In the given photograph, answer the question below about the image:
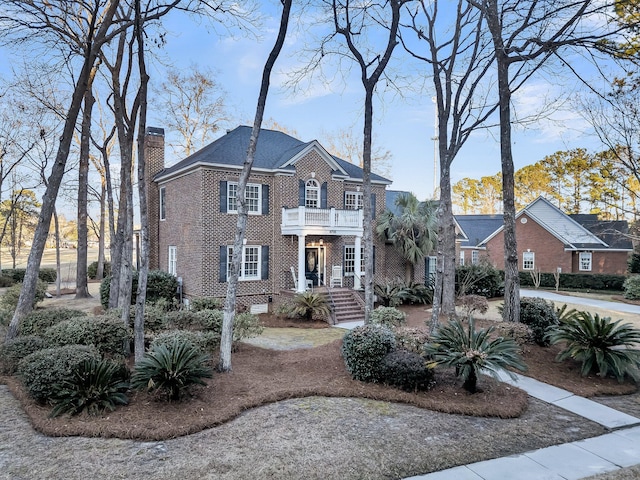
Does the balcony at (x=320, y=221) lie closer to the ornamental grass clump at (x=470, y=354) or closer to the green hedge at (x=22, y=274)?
the ornamental grass clump at (x=470, y=354)

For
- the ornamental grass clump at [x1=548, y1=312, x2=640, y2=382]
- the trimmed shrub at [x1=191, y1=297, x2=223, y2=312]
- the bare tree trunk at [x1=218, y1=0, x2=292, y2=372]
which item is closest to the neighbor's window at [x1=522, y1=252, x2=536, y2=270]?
the ornamental grass clump at [x1=548, y1=312, x2=640, y2=382]

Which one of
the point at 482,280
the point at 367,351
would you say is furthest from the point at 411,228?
the point at 367,351

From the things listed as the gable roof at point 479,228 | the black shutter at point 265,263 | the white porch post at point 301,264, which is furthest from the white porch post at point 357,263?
the gable roof at point 479,228

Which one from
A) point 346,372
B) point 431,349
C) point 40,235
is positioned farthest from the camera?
point 40,235

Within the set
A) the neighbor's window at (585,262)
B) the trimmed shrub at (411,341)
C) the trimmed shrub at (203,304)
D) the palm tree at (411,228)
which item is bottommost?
the trimmed shrub at (411,341)

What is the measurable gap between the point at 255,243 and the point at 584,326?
1217cm

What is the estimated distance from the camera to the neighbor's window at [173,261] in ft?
Result: 59.6

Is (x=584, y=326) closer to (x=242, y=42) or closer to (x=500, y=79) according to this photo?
(x=500, y=79)

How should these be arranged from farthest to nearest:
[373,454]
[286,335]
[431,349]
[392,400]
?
[286,335] < [431,349] < [392,400] < [373,454]

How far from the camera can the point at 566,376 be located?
8.09 metres

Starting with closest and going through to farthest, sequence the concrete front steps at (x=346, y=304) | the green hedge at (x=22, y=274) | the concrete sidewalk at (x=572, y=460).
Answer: the concrete sidewalk at (x=572, y=460) → the concrete front steps at (x=346, y=304) → the green hedge at (x=22, y=274)

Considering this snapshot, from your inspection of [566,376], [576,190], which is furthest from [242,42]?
[576,190]

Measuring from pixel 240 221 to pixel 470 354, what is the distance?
4.78 meters

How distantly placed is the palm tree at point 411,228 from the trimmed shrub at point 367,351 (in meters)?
12.1
